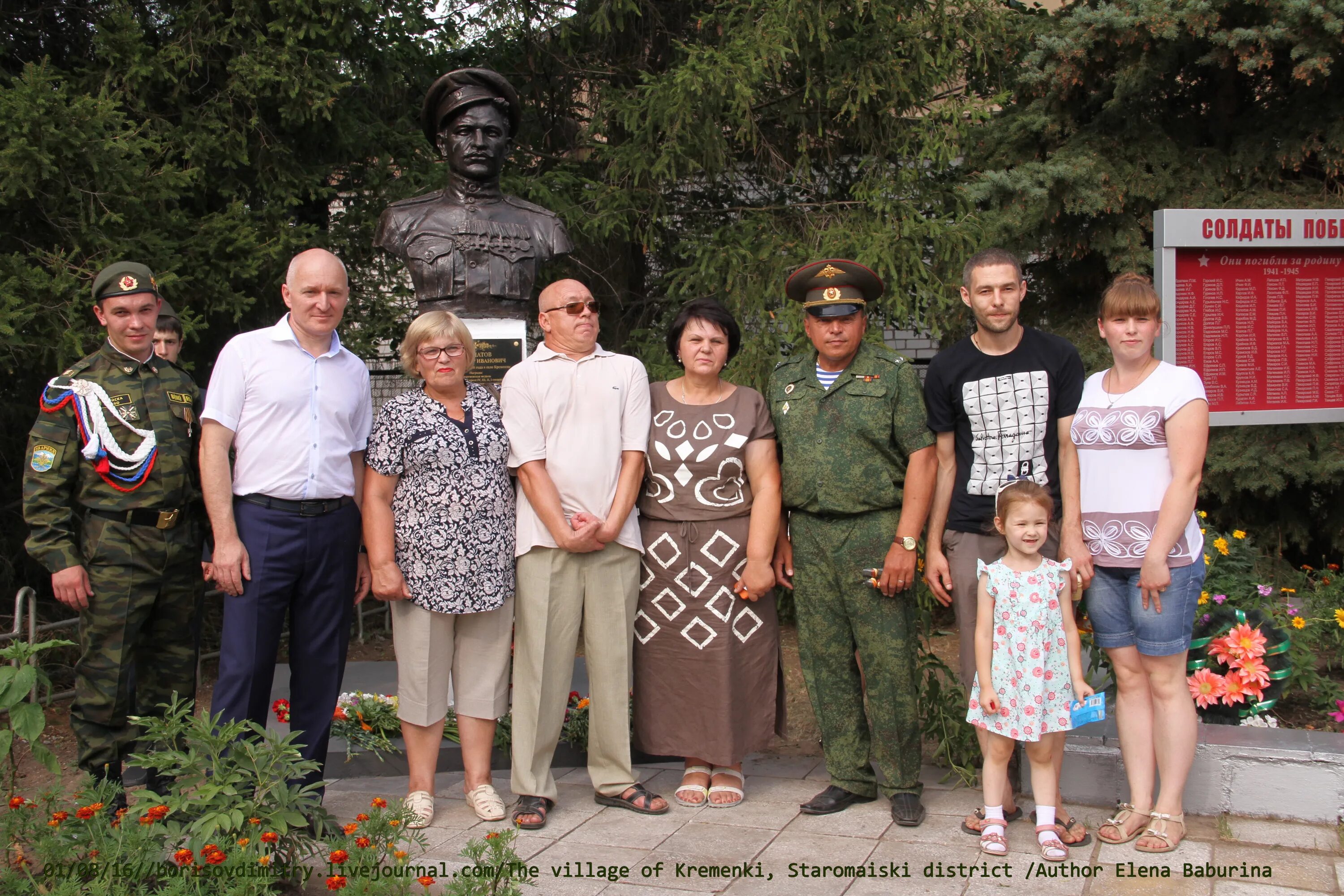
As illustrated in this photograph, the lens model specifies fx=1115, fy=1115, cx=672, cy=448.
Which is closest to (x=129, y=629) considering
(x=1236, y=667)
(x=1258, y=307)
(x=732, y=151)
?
(x=1236, y=667)

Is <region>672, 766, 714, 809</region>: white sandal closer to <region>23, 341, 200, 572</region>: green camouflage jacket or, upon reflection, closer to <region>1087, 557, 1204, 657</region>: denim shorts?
<region>1087, 557, 1204, 657</region>: denim shorts

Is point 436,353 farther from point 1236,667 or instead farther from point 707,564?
point 1236,667

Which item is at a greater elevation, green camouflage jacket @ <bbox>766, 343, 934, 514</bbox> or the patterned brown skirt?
green camouflage jacket @ <bbox>766, 343, 934, 514</bbox>

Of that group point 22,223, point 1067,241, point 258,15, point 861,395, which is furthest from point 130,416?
point 1067,241

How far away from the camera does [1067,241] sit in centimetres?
779

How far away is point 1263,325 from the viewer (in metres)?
5.10

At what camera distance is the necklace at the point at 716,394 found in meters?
4.14

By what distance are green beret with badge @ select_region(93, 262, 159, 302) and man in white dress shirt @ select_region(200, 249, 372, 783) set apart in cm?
45

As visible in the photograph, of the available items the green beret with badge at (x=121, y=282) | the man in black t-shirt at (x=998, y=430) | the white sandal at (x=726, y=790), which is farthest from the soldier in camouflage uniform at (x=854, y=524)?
the green beret with badge at (x=121, y=282)

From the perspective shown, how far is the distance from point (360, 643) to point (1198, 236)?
608 centimetres

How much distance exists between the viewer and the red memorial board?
488cm

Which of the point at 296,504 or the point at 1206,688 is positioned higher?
the point at 296,504

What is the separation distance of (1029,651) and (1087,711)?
0.87 ft

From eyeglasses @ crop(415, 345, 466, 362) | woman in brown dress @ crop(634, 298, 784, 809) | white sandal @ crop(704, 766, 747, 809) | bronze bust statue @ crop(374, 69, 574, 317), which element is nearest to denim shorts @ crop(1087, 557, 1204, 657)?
woman in brown dress @ crop(634, 298, 784, 809)
